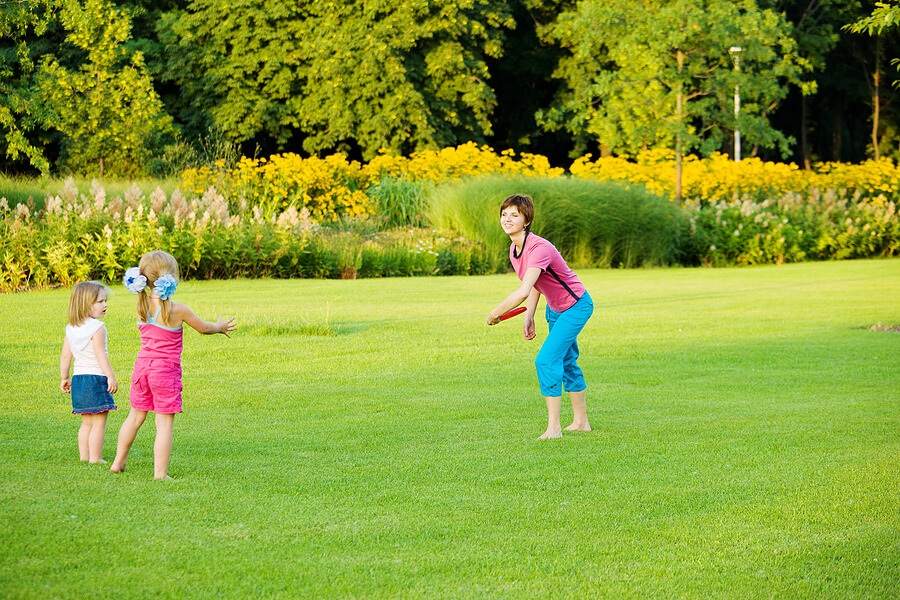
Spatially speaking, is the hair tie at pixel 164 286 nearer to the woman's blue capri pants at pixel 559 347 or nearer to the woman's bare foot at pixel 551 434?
the woman's blue capri pants at pixel 559 347

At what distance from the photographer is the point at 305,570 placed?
175 inches

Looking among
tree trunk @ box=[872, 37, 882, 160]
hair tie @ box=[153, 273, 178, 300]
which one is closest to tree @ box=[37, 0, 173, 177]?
hair tie @ box=[153, 273, 178, 300]

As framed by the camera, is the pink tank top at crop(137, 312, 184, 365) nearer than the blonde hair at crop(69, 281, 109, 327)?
Yes

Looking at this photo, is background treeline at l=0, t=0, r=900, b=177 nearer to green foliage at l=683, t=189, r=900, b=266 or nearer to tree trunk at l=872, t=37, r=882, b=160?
tree trunk at l=872, t=37, r=882, b=160

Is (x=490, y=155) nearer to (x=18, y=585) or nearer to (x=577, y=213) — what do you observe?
(x=577, y=213)

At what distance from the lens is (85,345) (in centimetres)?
612

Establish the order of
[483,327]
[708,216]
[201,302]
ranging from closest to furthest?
[483,327] → [201,302] → [708,216]

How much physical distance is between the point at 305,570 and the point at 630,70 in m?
28.3

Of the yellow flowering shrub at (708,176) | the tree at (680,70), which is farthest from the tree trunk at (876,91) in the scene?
the tree at (680,70)

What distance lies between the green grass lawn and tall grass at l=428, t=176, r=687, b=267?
10665 mm

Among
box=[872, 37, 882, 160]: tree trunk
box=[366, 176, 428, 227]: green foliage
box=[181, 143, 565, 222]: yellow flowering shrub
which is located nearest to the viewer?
box=[181, 143, 565, 222]: yellow flowering shrub

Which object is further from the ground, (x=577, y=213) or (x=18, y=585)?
(x=577, y=213)

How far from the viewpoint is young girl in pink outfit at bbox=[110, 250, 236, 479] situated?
19.2 feet

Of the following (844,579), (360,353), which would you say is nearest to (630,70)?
(360,353)
